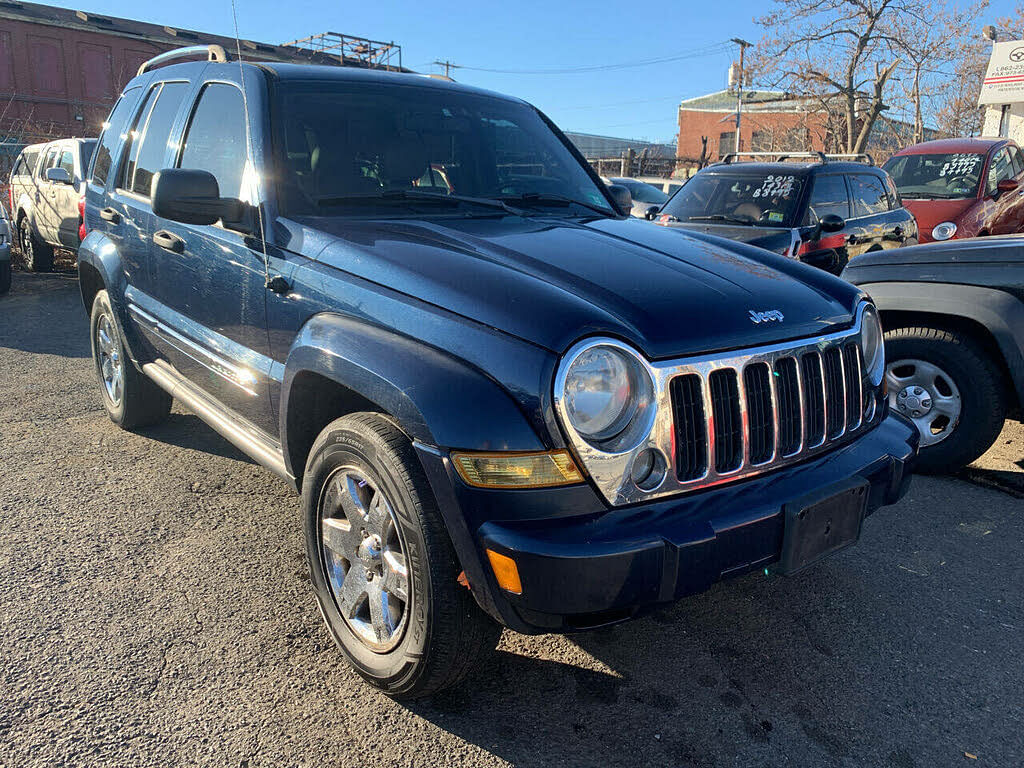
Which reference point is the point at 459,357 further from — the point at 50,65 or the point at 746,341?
the point at 50,65

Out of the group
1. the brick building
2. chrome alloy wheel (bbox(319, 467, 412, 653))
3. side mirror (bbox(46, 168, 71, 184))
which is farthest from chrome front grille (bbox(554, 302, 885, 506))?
the brick building

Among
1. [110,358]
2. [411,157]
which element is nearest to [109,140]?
[110,358]

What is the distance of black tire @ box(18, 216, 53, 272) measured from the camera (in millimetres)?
11280

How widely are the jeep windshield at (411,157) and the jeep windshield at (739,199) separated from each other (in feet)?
13.4

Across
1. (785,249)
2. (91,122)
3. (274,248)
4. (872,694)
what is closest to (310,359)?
(274,248)

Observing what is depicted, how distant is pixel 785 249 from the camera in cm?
662

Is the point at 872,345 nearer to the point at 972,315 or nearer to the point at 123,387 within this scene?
the point at 972,315

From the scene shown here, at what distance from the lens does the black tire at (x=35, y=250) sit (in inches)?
444

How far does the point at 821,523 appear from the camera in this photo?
86.9 inches

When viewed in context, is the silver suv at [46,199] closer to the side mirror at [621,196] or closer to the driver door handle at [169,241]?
the driver door handle at [169,241]

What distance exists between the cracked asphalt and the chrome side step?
50 centimetres

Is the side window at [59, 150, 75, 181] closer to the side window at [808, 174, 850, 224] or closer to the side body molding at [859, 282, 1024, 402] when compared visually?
the side window at [808, 174, 850, 224]

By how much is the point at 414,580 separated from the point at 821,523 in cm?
117

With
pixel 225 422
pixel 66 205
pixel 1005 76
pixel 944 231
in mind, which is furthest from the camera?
pixel 1005 76
